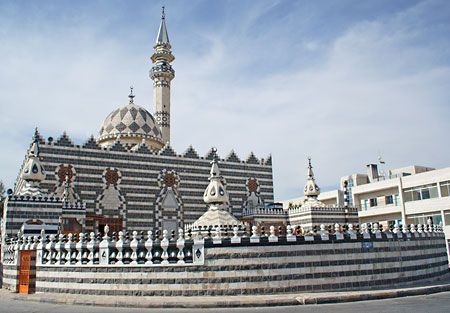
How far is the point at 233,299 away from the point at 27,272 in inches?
369

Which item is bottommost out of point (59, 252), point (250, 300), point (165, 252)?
point (250, 300)

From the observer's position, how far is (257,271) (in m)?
14.9

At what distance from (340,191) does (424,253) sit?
31.6m

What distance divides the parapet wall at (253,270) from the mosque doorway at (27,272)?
1.27ft

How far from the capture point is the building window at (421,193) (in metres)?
37.8

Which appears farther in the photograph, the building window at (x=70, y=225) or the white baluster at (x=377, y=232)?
the building window at (x=70, y=225)

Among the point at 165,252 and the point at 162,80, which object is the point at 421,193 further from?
the point at 165,252

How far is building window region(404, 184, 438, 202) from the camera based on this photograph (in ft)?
124

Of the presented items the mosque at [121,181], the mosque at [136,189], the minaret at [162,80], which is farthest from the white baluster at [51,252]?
the minaret at [162,80]

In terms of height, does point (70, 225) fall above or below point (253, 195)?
below

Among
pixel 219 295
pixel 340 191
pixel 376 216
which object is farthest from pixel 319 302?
pixel 340 191

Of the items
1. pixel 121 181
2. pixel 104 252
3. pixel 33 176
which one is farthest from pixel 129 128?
pixel 104 252

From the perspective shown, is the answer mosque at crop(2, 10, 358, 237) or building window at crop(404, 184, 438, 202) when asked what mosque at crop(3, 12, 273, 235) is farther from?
building window at crop(404, 184, 438, 202)

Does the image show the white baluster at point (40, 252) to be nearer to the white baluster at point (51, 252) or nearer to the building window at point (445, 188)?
the white baluster at point (51, 252)
